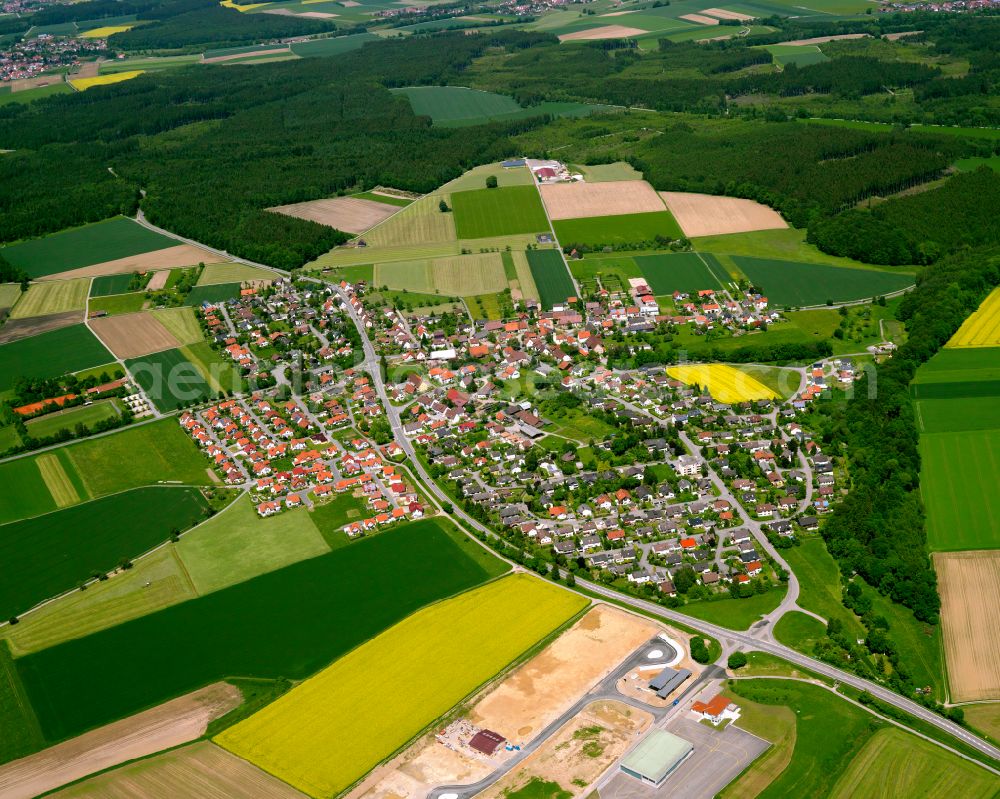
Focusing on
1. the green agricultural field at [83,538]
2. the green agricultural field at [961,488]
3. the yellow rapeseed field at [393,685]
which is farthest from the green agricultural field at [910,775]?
the green agricultural field at [83,538]

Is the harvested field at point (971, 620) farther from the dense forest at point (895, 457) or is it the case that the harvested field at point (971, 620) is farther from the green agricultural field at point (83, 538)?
the green agricultural field at point (83, 538)

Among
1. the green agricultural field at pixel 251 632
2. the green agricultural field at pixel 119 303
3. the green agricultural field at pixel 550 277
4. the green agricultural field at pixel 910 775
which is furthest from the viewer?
the green agricultural field at pixel 119 303

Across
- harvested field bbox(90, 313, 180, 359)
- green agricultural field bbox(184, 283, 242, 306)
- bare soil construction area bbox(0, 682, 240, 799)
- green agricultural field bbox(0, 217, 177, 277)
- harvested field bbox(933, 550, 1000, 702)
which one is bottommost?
harvested field bbox(933, 550, 1000, 702)

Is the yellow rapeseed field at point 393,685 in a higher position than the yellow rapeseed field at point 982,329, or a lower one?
lower

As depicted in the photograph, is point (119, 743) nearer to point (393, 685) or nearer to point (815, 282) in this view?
point (393, 685)

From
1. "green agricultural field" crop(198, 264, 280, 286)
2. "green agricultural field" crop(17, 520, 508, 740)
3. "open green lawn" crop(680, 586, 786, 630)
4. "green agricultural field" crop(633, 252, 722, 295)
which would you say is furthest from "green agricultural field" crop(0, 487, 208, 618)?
"green agricultural field" crop(633, 252, 722, 295)

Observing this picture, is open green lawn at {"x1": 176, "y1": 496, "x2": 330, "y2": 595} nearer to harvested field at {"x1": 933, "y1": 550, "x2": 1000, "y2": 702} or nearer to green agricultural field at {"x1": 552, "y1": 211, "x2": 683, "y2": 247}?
harvested field at {"x1": 933, "y1": 550, "x2": 1000, "y2": 702}
